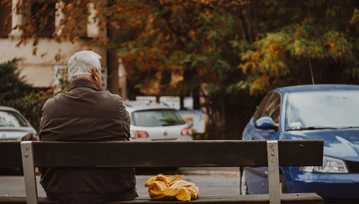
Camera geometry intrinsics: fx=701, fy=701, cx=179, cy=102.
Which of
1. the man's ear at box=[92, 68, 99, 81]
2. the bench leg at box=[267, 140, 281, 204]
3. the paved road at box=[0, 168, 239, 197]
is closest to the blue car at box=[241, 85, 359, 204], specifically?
the paved road at box=[0, 168, 239, 197]

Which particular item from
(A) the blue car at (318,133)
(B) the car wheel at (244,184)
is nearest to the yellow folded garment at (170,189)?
(A) the blue car at (318,133)

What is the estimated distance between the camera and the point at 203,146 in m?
4.74

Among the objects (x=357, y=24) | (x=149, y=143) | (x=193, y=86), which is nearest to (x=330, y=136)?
(x=149, y=143)

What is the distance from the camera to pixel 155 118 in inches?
686

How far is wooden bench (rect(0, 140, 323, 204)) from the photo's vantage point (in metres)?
4.73

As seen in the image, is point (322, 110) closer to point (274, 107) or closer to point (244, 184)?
point (274, 107)

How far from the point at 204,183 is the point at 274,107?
503 cm

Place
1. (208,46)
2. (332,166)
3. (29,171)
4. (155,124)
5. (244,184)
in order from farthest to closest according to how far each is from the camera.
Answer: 1. (208,46)
2. (155,124)
3. (244,184)
4. (332,166)
5. (29,171)

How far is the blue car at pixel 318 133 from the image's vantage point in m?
6.98

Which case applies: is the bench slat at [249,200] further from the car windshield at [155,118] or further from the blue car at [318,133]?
the car windshield at [155,118]

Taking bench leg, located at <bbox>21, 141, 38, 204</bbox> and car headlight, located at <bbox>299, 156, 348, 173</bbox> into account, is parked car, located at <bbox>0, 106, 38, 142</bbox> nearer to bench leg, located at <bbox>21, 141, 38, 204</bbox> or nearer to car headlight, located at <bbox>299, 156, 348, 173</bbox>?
car headlight, located at <bbox>299, 156, 348, 173</bbox>

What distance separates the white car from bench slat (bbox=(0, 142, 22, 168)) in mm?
11838

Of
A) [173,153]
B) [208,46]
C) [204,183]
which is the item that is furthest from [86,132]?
[208,46]

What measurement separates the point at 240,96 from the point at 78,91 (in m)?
19.6
